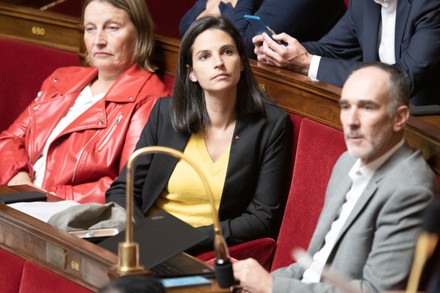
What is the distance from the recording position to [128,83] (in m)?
3.58

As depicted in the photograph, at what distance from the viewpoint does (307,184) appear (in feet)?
9.71

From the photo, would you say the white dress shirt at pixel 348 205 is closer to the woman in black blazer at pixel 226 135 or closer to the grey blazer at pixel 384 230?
the grey blazer at pixel 384 230

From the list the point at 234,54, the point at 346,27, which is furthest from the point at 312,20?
the point at 234,54

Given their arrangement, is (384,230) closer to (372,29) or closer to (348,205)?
(348,205)

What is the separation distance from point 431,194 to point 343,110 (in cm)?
28

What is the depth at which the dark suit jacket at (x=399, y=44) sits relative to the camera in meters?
2.96

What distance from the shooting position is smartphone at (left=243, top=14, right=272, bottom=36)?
3.29m

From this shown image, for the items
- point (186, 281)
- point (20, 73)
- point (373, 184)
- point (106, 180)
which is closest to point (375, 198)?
point (373, 184)

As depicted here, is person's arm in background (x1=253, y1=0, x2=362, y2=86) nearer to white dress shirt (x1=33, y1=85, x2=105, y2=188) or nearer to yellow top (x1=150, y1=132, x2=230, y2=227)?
yellow top (x1=150, y1=132, x2=230, y2=227)

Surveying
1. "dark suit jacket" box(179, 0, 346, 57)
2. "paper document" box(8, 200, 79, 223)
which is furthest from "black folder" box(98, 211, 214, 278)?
"dark suit jacket" box(179, 0, 346, 57)

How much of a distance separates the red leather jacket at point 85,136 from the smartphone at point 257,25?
1.23 feet

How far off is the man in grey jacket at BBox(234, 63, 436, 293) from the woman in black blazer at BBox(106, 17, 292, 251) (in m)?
0.61

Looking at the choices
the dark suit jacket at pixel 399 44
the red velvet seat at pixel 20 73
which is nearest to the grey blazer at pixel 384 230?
the dark suit jacket at pixel 399 44

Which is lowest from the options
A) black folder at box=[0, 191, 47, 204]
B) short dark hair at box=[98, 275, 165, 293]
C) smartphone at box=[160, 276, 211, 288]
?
short dark hair at box=[98, 275, 165, 293]
